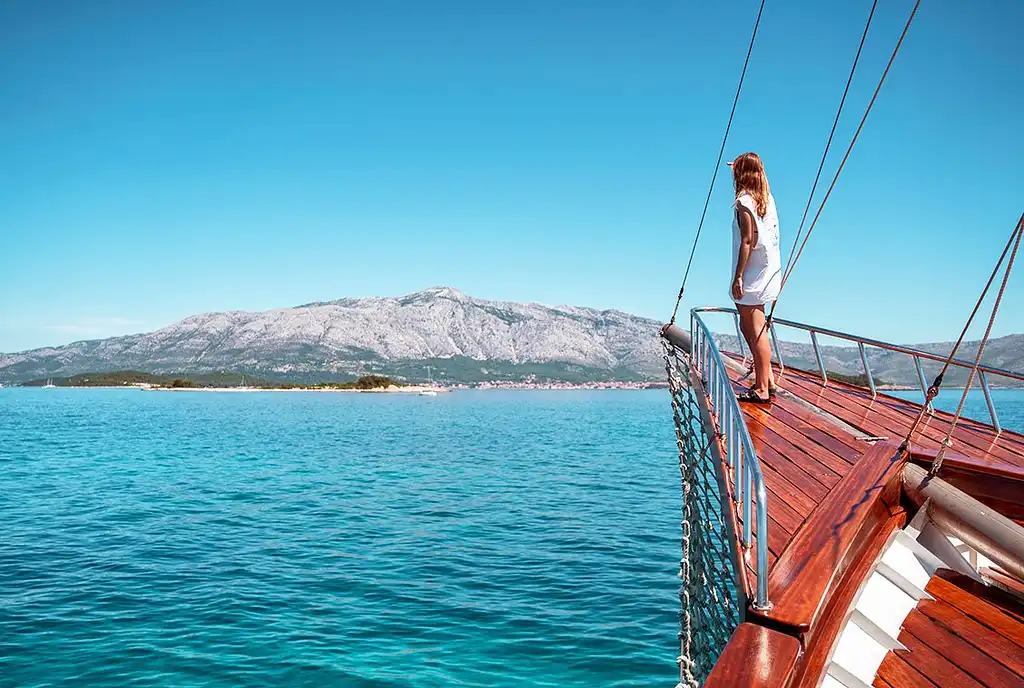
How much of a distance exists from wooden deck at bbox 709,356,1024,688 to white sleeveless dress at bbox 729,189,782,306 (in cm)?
164

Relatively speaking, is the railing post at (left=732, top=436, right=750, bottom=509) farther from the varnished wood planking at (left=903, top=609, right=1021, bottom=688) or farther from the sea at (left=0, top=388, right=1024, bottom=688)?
the sea at (left=0, top=388, right=1024, bottom=688)

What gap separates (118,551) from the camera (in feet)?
55.9

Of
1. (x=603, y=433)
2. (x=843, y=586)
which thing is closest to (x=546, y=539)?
(x=843, y=586)

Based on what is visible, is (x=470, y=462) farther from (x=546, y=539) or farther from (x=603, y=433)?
(x=603, y=433)

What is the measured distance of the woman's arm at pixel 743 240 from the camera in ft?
21.8

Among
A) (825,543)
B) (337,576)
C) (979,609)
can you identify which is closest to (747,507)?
(825,543)

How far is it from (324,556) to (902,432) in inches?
531

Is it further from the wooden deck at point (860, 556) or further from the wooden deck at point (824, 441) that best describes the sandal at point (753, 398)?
the wooden deck at point (860, 556)

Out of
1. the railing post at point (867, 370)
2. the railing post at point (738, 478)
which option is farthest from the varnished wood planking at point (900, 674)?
the railing post at point (867, 370)

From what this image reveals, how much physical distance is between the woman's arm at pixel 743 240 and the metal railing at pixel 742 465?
548mm

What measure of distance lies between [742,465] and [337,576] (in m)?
12.6

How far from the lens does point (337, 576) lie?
581 inches

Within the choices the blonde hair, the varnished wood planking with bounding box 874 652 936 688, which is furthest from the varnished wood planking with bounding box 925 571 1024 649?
the blonde hair

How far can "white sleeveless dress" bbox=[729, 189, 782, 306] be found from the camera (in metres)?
6.86
